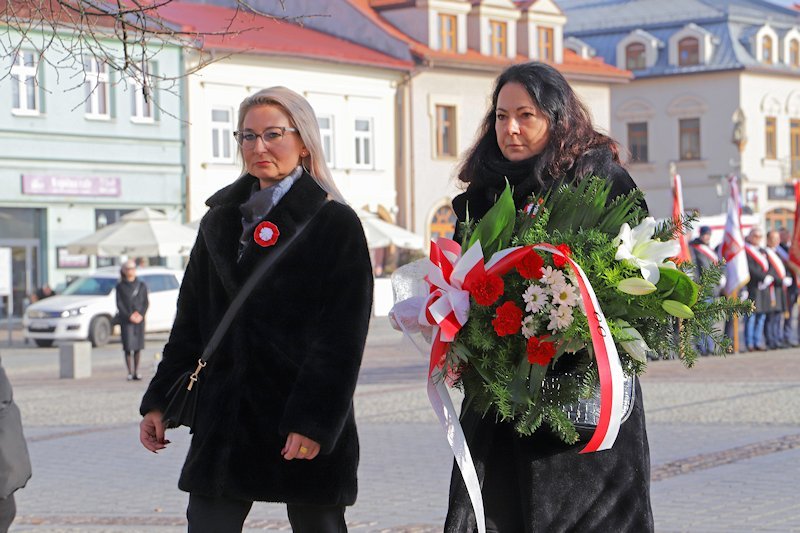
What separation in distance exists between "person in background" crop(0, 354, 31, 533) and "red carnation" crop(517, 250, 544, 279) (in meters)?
2.48

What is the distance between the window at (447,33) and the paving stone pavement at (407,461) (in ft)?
107

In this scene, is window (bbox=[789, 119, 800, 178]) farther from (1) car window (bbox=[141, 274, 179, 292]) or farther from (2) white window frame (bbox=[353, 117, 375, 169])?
(1) car window (bbox=[141, 274, 179, 292])

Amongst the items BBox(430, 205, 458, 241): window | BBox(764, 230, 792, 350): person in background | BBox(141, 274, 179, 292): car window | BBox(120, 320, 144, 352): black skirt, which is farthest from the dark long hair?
BBox(430, 205, 458, 241): window

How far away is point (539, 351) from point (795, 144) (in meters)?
64.0

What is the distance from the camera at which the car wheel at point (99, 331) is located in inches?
1236

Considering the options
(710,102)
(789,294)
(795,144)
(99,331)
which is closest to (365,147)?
(99,331)

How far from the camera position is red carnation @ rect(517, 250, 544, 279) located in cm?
448

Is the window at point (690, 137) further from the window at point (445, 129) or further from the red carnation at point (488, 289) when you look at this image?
the red carnation at point (488, 289)

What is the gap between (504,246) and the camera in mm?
4586

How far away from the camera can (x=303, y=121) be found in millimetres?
5199

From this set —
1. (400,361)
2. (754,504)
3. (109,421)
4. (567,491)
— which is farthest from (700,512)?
(400,361)

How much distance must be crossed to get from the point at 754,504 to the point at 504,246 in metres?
4.87

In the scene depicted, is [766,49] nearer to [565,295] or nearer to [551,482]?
[551,482]

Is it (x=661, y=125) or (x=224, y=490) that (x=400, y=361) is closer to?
(x=224, y=490)
